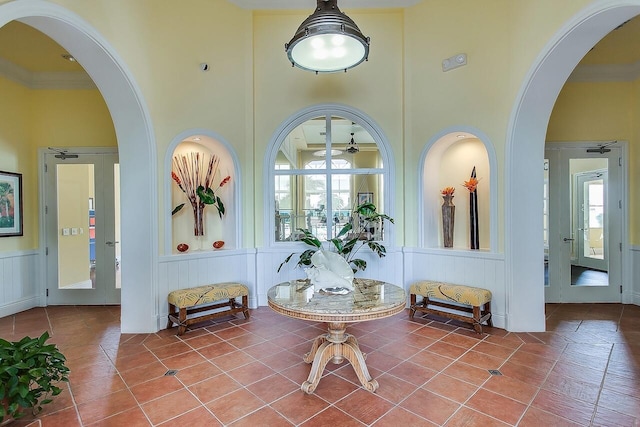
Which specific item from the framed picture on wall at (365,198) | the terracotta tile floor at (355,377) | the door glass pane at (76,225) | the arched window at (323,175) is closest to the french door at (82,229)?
the door glass pane at (76,225)

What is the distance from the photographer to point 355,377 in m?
2.78

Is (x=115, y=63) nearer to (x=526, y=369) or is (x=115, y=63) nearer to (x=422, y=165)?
(x=422, y=165)

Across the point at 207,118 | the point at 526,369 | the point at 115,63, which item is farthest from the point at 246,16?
the point at 526,369

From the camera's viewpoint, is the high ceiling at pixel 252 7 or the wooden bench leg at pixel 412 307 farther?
the wooden bench leg at pixel 412 307

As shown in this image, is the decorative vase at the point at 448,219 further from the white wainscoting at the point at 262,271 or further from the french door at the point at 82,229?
the french door at the point at 82,229

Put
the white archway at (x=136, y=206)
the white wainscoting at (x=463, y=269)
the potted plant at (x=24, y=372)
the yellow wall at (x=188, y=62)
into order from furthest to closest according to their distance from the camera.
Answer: the white wainscoting at (x=463, y=269), the white archway at (x=136, y=206), the yellow wall at (x=188, y=62), the potted plant at (x=24, y=372)

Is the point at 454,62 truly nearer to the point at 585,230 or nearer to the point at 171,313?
the point at 585,230

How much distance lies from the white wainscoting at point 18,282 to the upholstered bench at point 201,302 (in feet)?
8.53

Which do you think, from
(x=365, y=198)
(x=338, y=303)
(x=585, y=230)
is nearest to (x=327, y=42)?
(x=338, y=303)

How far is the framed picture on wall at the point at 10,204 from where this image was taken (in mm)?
4578

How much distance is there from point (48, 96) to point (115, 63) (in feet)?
8.54

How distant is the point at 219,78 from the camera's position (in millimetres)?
4504

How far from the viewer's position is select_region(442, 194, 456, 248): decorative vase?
4641mm

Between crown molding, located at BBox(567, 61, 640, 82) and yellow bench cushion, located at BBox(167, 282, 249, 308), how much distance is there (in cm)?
573
